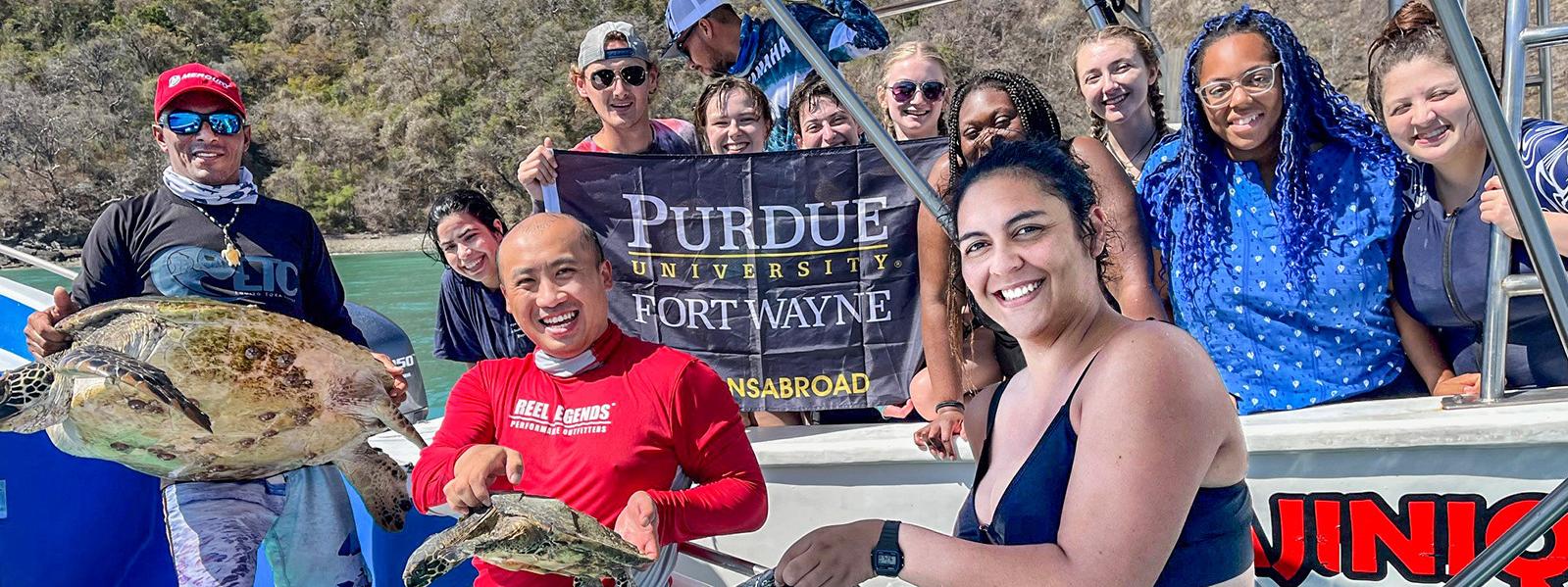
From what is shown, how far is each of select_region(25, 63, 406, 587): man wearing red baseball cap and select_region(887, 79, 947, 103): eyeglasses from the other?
1555 mm

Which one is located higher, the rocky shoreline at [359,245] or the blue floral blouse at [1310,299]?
the blue floral blouse at [1310,299]

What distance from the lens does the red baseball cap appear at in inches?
96.7

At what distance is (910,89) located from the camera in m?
3.12

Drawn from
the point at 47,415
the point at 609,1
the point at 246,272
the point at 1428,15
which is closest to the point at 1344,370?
the point at 1428,15

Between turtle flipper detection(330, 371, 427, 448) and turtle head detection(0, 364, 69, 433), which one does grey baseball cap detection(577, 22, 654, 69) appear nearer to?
turtle flipper detection(330, 371, 427, 448)

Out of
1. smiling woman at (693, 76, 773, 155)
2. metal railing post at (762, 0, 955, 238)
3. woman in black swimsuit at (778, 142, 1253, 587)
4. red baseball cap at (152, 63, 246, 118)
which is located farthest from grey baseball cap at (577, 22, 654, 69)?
woman in black swimsuit at (778, 142, 1253, 587)

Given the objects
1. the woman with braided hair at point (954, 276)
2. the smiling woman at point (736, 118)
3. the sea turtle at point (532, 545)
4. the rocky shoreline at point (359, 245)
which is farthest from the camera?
the rocky shoreline at point (359, 245)

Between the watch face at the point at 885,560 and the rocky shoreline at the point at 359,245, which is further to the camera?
the rocky shoreline at the point at 359,245

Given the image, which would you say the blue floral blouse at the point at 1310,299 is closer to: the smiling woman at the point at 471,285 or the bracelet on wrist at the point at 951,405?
the bracelet on wrist at the point at 951,405

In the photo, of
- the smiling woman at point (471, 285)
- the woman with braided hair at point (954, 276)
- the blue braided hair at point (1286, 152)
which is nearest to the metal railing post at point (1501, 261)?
the blue braided hair at point (1286, 152)

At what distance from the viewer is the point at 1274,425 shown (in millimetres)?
2139

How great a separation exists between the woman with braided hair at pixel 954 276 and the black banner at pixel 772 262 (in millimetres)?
209

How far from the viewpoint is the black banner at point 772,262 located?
2.92m

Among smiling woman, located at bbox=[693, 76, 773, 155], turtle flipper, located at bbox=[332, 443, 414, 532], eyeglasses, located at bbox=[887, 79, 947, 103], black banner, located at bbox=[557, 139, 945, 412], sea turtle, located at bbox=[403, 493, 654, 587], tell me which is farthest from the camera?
smiling woman, located at bbox=[693, 76, 773, 155]
